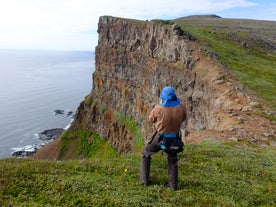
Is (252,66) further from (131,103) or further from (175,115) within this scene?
(175,115)

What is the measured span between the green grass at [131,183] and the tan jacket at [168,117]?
6.76 feet

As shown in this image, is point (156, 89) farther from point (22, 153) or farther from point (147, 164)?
point (22, 153)

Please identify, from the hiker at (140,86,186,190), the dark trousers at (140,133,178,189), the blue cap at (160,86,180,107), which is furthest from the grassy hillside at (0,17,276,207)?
the blue cap at (160,86,180,107)

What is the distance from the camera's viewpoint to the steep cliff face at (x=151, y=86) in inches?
993

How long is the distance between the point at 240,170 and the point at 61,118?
92.8 m

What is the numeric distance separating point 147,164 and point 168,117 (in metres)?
1.89

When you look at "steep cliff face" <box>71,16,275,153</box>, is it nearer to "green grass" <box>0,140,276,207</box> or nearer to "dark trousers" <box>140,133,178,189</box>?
"green grass" <box>0,140,276,207</box>

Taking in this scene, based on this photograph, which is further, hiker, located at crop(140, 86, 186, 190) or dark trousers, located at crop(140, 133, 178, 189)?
dark trousers, located at crop(140, 133, 178, 189)

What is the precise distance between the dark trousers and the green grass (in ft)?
0.91

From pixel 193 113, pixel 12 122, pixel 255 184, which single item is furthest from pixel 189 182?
pixel 12 122

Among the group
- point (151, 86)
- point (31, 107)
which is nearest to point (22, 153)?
point (151, 86)

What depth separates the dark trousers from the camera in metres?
11.4

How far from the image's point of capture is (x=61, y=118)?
338 ft

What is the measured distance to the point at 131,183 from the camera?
1175 centimetres
